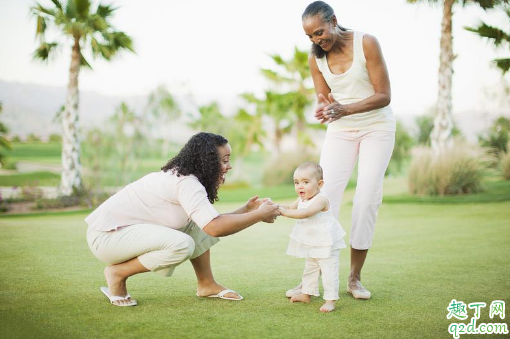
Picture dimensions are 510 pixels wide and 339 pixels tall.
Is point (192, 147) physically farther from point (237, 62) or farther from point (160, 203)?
point (237, 62)

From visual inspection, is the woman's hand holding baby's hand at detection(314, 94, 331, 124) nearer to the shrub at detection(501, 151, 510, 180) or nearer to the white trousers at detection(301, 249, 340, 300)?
the white trousers at detection(301, 249, 340, 300)

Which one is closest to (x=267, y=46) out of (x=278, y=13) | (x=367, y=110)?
(x=278, y=13)

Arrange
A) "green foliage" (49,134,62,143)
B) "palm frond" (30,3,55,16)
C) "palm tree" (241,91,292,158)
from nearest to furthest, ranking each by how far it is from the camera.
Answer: "palm frond" (30,3,55,16) → "green foliage" (49,134,62,143) → "palm tree" (241,91,292,158)

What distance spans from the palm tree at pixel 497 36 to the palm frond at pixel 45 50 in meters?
10.4

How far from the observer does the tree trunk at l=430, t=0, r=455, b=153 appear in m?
12.7

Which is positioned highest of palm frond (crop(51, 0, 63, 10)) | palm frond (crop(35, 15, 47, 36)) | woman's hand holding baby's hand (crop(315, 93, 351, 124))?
palm frond (crop(51, 0, 63, 10))

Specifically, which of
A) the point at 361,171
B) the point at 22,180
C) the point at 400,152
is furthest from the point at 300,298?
the point at 400,152

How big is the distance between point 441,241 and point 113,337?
455cm

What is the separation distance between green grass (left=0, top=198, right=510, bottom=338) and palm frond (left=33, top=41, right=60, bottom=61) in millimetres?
7854

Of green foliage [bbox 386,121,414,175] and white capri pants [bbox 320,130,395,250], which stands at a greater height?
white capri pants [bbox 320,130,395,250]

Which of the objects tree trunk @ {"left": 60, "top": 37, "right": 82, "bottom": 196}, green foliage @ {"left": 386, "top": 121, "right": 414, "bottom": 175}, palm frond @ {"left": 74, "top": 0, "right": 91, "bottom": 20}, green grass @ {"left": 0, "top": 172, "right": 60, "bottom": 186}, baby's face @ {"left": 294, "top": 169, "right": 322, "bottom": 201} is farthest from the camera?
green foliage @ {"left": 386, "top": 121, "right": 414, "bottom": 175}

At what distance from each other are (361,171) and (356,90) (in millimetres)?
591

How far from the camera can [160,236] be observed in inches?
121

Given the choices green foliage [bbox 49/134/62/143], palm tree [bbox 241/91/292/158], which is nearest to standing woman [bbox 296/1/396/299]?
green foliage [bbox 49/134/62/143]
